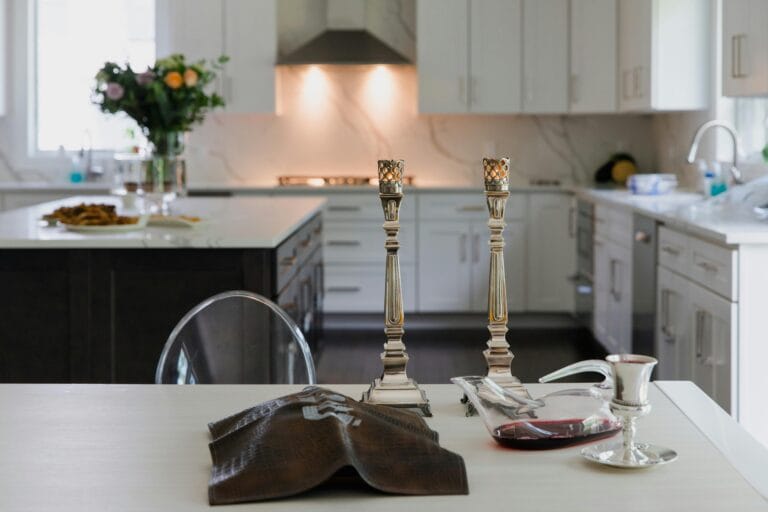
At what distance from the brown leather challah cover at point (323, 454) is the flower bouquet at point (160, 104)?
3.10 metres

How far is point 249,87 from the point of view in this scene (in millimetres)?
6949

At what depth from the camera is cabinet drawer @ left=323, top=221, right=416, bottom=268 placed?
685cm

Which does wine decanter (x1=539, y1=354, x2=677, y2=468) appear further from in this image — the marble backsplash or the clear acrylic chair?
the marble backsplash

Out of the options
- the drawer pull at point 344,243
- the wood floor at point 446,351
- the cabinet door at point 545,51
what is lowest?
the wood floor at point 446,351

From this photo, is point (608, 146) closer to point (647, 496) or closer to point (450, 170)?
point (450, 170)

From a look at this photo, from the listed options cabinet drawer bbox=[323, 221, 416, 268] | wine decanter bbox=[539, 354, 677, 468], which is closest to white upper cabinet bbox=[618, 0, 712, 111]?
cabinet drawer bbox=[323, 221, 416, 268]

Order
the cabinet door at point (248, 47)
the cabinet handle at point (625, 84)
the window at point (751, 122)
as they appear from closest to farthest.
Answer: the window at point (751, 122) < the cabinet handle at point (625, 84) < the cabinet door at point (248, 47)

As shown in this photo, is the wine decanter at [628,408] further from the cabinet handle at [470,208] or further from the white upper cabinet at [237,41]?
the white upper cabinet at [237,41]

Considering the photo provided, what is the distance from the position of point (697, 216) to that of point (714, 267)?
21.4 inches

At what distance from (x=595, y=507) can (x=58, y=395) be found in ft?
3.16

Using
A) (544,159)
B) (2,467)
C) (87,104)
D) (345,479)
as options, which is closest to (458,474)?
(345,479)

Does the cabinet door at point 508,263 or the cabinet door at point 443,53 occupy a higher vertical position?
the cabinet door at point 443,53

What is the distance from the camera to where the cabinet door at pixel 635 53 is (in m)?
5.84

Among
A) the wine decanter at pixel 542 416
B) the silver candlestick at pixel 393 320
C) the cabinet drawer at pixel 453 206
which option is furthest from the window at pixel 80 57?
the wine decanter at pixel 542 416
